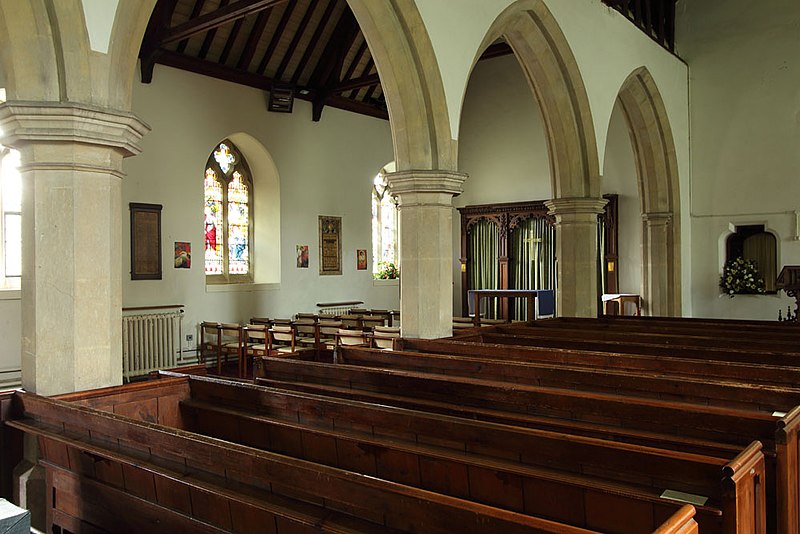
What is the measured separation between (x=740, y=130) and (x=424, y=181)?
7.33m

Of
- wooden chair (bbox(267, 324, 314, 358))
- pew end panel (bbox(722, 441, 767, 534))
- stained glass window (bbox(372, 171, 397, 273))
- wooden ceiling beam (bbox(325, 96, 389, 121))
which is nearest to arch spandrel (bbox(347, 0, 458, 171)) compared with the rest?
wooden chair (bbox(267, 324, 314, 358))

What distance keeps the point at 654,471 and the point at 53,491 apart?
245cm

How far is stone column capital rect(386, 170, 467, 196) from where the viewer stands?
19.0ft

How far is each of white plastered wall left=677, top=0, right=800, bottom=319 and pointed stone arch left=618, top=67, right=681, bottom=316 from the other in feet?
2.57

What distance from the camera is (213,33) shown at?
9.66 meters

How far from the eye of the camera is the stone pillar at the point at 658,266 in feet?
35.0

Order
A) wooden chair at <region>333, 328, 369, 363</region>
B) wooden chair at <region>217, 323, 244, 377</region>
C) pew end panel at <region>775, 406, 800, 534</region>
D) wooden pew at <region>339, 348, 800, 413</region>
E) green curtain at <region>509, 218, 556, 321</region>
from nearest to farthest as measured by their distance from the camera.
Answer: pew end panel at <region>775, 406, 800, 534</region>
wooden pew at <region>339, 348, 800, 413</region>
wooden chair at <region>333, 328, 369, 363</region>
wooden chair at <region>217, 323, 244, 377</region>
green curtain at <region>509, 218, 556, 321</region>

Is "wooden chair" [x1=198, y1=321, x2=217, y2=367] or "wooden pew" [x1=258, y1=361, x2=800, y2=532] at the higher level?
"wooden pew" [x1=258, y1=361, x2=800, y2=532]

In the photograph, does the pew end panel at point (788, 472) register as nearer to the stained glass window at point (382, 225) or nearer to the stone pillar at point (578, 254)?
the stone pillar at point (578, 254)

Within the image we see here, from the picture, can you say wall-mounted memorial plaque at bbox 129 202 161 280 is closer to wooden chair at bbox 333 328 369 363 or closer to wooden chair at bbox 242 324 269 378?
wooden chair at bbox 242 324 269 378

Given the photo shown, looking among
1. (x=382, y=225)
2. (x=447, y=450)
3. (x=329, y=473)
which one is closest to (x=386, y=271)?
(x=382, y=225)

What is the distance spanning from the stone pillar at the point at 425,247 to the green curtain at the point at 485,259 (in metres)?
7.15

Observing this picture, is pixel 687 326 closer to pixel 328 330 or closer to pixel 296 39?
pixel 328 330

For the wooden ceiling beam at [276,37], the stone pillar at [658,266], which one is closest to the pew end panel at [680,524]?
the stone pillar at [658,266]
